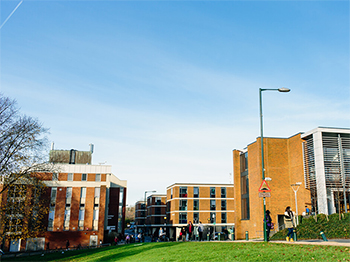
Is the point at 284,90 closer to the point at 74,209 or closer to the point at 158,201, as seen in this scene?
the point at 74,209

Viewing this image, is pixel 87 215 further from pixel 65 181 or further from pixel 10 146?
pixel 10 146

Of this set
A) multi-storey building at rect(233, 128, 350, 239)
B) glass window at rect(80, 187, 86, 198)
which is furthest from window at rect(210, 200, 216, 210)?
glass window at rect(80, 187, 86, 198)

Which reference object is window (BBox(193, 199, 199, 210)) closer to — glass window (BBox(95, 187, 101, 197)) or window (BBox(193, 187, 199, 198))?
window (BBox(193, 187, 199, 198))

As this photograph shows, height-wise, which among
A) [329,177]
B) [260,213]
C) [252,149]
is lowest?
[260,213]

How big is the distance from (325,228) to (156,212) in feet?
261

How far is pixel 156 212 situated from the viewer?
332 ft

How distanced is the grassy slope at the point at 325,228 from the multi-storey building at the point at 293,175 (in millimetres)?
5430

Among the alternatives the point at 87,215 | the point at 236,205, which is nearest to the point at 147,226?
the point at 87,215

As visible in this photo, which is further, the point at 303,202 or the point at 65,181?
the point at 65,181

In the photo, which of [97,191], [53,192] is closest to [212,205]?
[97,191]

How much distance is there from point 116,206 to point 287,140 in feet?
137

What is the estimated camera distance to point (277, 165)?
41.3 m

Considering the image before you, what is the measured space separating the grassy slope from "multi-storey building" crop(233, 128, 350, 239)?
17.8ft

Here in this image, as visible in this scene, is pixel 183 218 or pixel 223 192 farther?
pixel 223 192
